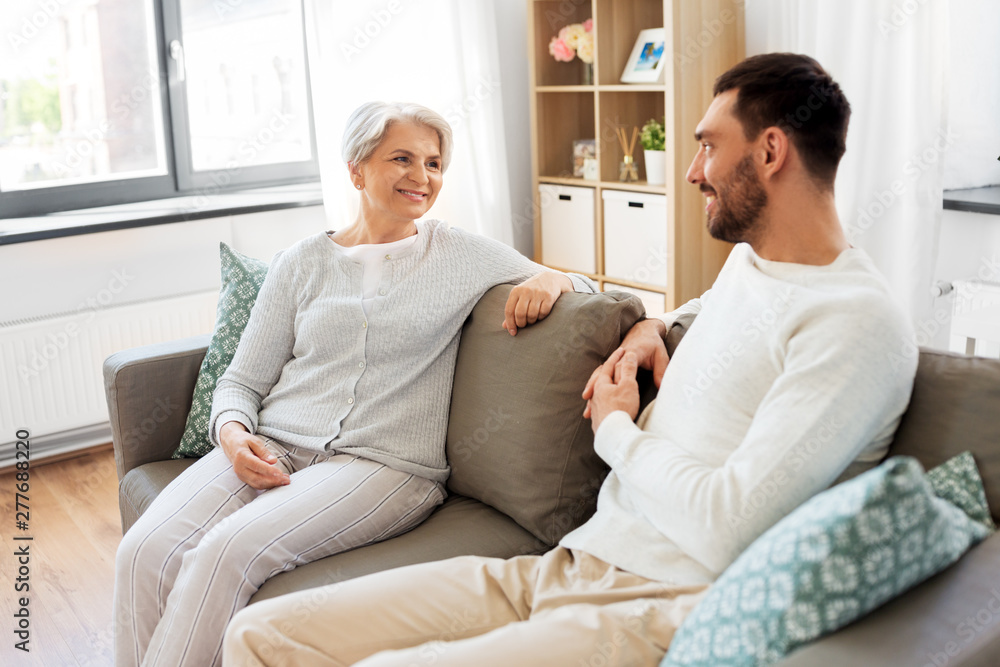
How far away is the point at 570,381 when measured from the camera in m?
1.61

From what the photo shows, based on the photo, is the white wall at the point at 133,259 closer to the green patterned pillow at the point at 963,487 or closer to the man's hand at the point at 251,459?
the man's hand at the point at 251,459

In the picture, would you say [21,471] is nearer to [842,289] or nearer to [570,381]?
[570,381]

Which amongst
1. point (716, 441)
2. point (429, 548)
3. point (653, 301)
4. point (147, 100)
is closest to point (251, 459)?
point (429, 548)

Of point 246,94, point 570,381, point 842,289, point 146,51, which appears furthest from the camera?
point 246,94

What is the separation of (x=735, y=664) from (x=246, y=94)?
323 centimetres

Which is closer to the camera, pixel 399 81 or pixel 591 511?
pixel 591 511

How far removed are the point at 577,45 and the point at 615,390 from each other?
2463 mm

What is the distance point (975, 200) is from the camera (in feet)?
8.68

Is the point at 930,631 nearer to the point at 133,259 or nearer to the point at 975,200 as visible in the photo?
the point at 975,200

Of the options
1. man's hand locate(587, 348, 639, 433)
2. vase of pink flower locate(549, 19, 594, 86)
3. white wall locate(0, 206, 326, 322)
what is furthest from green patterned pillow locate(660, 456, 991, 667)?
vase of pink flower locate(549, 19, 594, 86)

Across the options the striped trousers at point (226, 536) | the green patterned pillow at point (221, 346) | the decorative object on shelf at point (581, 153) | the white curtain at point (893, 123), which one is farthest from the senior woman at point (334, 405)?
the decorative object on shelf at point (581, 153)

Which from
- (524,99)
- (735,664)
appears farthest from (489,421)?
(524,99)

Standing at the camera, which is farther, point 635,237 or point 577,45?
point 577,45

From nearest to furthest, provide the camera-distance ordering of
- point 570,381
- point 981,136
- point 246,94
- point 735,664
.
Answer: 1. point 735,664
2. point 570,381
3. point 981,136
4. point 246,94
